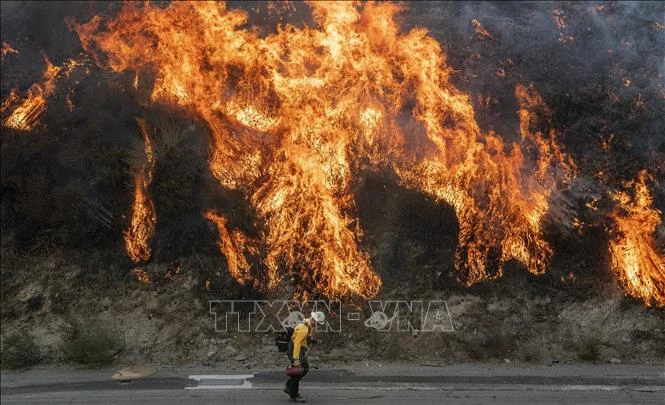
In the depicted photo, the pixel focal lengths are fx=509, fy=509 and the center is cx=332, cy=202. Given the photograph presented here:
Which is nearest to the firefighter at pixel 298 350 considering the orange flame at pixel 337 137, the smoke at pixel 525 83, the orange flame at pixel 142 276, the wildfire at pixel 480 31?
the orange flame at pixel 337 137

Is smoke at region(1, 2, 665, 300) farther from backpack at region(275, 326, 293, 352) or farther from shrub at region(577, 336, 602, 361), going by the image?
backpack at region(275, 326, 293, 352)

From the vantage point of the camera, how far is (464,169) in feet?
33.4

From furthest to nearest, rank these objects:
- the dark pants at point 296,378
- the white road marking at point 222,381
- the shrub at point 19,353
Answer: the shrub at point 19,353, the white road marking at point 222,381, the dark pants at point 296,378

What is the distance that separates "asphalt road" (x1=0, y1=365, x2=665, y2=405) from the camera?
25.2ft

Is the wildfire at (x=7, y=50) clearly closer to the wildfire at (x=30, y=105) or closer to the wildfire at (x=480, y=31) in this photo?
the wildfire at (x=30, y=105)

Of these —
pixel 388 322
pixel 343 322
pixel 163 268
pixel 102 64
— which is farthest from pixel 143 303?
pixel 102 64

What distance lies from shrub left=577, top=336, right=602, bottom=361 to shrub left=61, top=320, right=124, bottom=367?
812 centimetres

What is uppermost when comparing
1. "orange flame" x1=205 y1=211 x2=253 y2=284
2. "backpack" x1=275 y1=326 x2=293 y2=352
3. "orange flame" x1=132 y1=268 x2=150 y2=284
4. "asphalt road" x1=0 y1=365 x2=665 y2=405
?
"orange flame" x1=205 y1=211 x2=253 y2=284

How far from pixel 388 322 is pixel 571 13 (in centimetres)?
939

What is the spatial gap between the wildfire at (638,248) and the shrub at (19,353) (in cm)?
1075

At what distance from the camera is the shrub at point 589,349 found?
28.0ft

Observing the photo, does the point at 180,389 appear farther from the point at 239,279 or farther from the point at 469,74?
the point at 469,74

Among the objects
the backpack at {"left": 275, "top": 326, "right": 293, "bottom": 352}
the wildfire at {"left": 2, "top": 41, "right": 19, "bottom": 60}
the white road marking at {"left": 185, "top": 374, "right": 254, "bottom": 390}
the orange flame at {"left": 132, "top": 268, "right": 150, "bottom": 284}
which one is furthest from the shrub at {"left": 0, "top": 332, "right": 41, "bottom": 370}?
the wildfire at {"left": 2, "top": 41, "right": 19, "bottom": 60}

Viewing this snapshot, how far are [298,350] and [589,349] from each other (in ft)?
16.3
